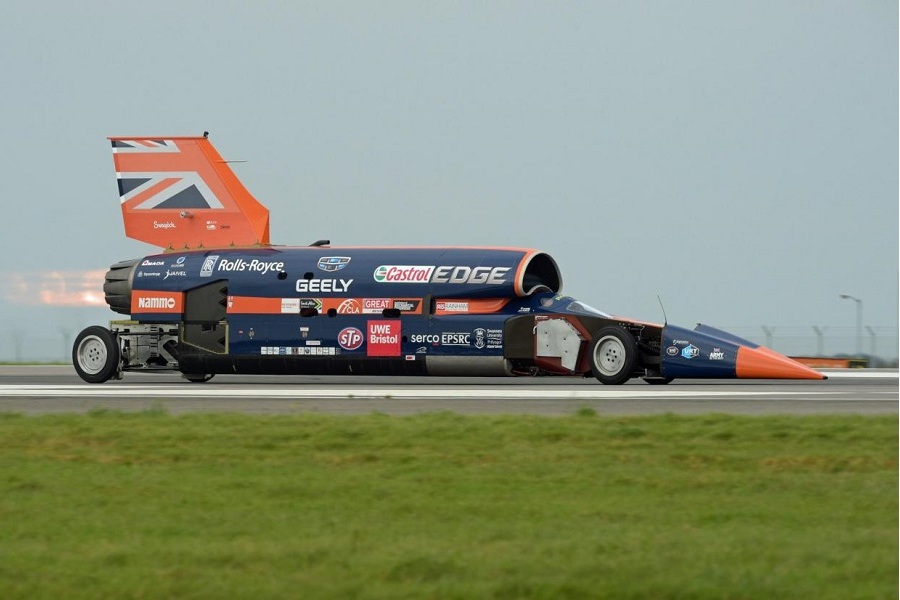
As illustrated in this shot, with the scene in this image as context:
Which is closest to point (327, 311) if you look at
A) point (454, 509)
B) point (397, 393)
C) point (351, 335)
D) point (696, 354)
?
point (351, 335)

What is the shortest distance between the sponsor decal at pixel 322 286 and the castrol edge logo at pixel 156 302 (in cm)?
301

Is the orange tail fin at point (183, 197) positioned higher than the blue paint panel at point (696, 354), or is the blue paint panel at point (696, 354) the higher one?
the orange tail fin at point (183, 197)

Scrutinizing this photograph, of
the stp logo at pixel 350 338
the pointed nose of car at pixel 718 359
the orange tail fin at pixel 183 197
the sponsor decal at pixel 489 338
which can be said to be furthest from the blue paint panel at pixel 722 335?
the orange tail fin at pixel 183 197

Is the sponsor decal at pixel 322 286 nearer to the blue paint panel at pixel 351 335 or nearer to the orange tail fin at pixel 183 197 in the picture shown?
the blue paint panel at pixel 351 335

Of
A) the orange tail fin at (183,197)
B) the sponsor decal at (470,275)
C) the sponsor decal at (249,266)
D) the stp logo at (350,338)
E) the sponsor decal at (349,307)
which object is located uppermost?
the orange tail fin at (183,197)

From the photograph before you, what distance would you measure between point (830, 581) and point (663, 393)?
14.8m

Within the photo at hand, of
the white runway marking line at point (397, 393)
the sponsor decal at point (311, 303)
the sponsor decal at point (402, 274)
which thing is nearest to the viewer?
the white runway marking line at point (397, 393)

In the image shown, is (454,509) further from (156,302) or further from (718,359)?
(156,302)

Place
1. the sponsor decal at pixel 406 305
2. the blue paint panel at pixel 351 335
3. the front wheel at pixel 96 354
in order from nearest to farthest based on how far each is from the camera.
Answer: the blue paint panel at pixel 351 335 → the sponsor decal at pixel 406 305 → the front wheel at pixel 96 354

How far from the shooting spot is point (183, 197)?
3009cm

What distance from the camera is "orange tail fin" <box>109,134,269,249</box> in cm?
2975

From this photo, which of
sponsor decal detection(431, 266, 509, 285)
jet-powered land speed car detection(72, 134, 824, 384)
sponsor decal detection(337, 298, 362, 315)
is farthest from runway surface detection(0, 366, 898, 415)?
sponsor decal detection(431, 266, 509, 285)

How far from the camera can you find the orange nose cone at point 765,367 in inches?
942

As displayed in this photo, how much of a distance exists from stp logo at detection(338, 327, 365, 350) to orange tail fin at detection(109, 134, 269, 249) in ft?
14.2
